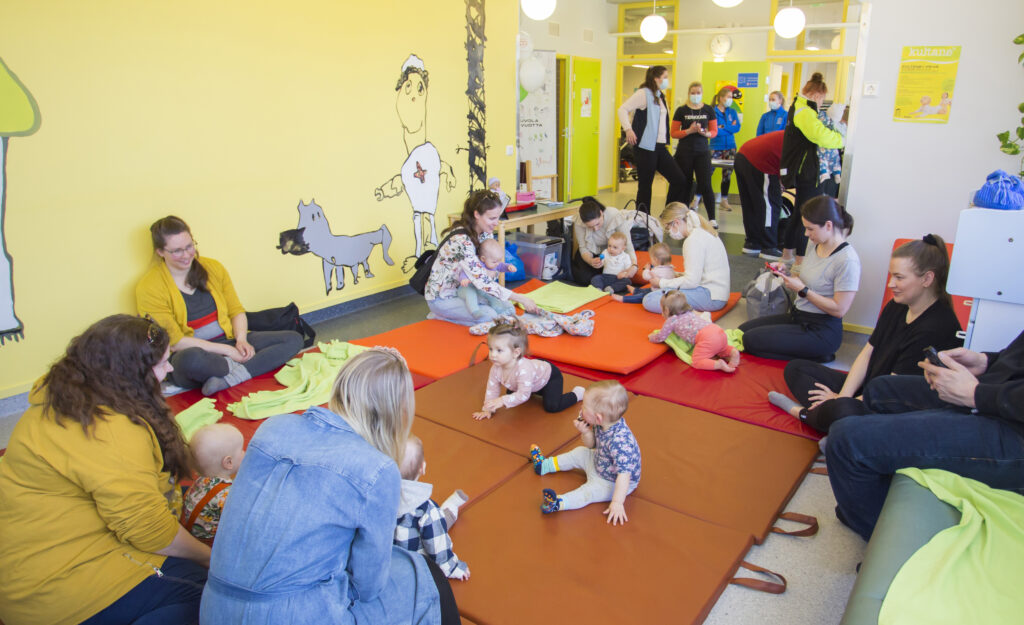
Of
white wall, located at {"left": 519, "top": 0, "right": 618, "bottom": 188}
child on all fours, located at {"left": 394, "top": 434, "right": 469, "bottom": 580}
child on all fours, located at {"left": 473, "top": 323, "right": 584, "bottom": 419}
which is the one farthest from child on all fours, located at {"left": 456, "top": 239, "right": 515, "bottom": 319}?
white wall, located at {"left": 519, "top": 0, "right": 618, "bottom": 188}

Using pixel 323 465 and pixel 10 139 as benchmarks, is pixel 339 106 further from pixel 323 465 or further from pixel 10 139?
pixel 323 465

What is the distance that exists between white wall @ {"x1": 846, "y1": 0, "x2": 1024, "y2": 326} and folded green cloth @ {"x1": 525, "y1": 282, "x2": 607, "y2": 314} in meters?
1.94

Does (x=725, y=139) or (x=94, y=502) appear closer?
(x=94, y=502)

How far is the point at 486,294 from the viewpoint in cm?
479

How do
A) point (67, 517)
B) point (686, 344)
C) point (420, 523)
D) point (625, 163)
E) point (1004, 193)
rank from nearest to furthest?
point (67, 517) → point (420, 523) → point (1004, 193) → point (686, 344) → point (625, 163)

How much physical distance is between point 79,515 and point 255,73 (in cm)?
359

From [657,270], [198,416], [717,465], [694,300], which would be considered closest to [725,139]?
[657,270]

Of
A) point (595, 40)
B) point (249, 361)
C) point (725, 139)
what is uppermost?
point (595, 40)

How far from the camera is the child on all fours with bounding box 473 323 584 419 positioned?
123 inches

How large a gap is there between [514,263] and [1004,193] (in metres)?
3.80

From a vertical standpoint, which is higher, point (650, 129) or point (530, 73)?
point (530, 73)

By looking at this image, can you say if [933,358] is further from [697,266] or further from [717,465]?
[697,266]

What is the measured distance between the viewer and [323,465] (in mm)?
1421

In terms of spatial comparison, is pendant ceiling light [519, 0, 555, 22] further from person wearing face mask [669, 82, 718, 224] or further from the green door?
the green door
